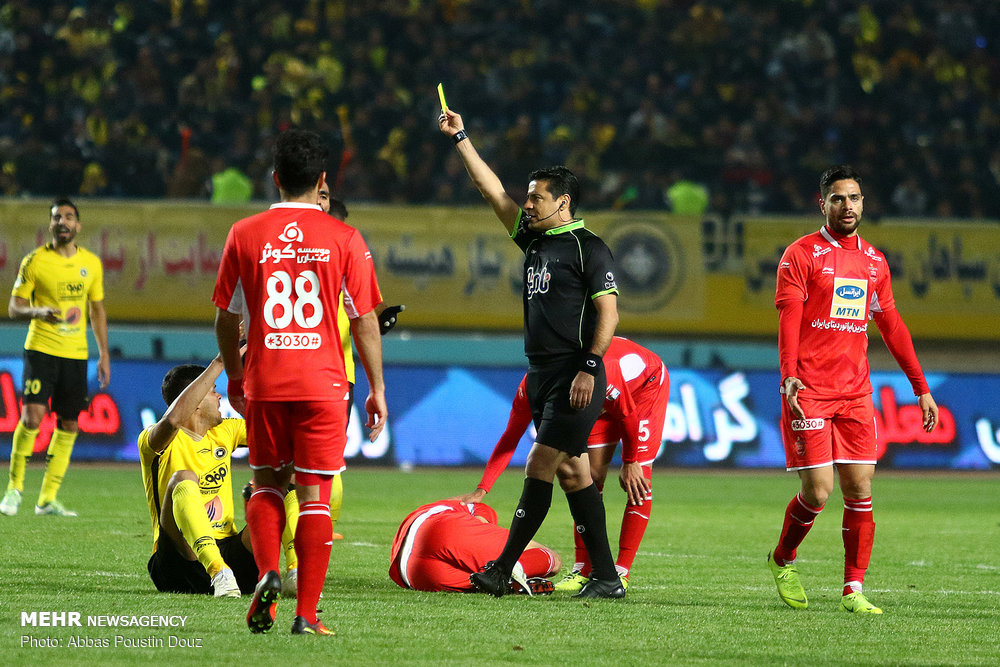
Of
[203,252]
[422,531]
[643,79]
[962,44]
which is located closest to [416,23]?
[643,79]

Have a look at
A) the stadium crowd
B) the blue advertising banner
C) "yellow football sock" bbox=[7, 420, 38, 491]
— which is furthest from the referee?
the stadium crowd

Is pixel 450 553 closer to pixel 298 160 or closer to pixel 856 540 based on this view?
pixel 856 540

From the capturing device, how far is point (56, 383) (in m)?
10.8

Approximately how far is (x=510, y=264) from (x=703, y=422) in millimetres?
3704

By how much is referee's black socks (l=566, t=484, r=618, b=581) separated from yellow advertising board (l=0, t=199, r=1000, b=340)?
11789 mm

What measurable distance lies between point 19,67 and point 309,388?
56.2 feet

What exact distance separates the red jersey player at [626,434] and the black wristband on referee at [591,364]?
60 cm

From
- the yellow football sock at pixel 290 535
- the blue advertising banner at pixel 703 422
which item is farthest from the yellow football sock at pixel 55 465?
the blue advertising banner at pixel 703 422

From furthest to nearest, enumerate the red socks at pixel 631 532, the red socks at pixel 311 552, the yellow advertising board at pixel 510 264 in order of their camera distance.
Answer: the yellow advertising board at pixel 510 264
the red socks at pixel 631 532
the red socks at pixel 311 552

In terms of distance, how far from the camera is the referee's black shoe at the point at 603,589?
21.2 feet

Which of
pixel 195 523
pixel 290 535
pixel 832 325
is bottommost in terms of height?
pixel 290 535

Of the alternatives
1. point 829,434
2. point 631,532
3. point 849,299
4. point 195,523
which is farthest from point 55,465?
point 849,299

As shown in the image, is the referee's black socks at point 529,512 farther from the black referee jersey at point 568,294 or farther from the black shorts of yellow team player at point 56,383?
the black shorts of yellow team player at point 56,383

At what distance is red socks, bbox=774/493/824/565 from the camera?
21.3 ft
